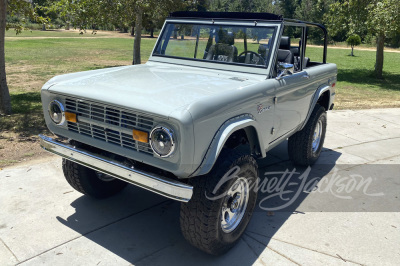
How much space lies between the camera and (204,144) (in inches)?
112

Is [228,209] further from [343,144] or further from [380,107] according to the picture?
[380,107]

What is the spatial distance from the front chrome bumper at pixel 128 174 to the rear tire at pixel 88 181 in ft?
1.74

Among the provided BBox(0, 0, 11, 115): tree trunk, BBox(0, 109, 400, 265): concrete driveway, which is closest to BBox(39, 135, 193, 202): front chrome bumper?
BBox(0, 109, 400, 265): concrete driveway

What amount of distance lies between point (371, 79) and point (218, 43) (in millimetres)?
13415

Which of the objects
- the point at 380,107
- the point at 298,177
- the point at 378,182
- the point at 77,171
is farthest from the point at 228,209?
the point at 380,107

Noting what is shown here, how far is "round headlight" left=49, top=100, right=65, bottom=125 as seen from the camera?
3.37 m

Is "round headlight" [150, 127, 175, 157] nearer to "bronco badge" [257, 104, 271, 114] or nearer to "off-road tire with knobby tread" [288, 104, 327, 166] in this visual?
"bronco badge" [257, 104, 271, 114]

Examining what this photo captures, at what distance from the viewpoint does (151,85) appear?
3.35 meters

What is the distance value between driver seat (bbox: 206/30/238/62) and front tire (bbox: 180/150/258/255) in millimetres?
1465

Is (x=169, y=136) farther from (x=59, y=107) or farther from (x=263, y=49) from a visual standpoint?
(x=263, y=49)

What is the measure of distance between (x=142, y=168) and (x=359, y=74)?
16447 mm

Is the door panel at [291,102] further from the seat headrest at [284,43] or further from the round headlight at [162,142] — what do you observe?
the round headlight at [162,142]

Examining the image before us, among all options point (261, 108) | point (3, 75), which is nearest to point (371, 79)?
point (3, 75)

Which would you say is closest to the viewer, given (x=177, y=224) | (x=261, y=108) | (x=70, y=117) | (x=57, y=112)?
(x=70, y=117)
